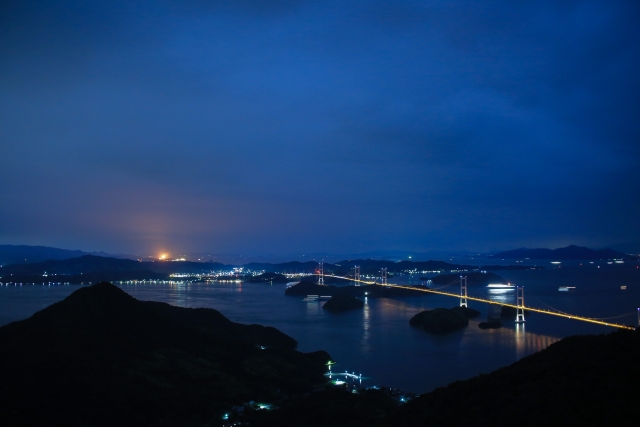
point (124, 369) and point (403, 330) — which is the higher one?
point (124, 369)

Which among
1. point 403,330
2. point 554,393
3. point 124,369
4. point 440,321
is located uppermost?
point 554,393

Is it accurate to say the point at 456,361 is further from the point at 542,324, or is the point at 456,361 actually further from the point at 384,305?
the point at 384,305

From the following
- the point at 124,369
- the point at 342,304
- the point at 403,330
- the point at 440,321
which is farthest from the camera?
the point at 342,304

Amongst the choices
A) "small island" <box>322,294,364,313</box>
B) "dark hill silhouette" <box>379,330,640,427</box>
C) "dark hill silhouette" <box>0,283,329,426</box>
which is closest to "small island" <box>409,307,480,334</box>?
"small island" <box>322,294,364,313</box>

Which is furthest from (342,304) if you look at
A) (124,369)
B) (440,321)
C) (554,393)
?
(554,393)

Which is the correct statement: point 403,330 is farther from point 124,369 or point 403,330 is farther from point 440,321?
point 124,369

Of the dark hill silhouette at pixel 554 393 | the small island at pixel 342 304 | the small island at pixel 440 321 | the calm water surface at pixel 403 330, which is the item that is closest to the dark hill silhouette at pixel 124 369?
the calm water surface at pixel 403 330

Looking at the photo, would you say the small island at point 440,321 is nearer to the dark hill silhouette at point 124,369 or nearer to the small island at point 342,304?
the small island at point 342,304
